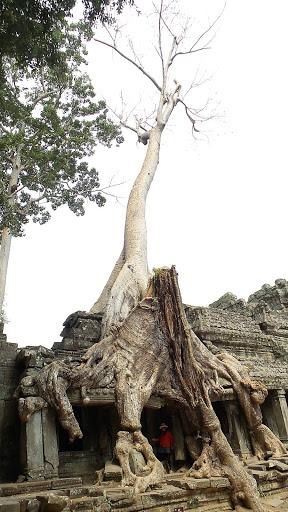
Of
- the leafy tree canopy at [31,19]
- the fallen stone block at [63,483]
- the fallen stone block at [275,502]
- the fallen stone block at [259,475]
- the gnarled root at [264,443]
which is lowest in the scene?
the fallen stone block at [275,502]

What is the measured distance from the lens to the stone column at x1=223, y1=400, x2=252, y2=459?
23.9 ft

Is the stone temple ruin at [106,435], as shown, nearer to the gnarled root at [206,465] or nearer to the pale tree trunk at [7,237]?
the gnarled root at [206,465]

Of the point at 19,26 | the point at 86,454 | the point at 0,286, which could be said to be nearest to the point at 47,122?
the point at 0,286

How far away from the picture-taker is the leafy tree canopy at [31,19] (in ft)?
14.0

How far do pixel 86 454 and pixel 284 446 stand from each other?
3741 millimetres

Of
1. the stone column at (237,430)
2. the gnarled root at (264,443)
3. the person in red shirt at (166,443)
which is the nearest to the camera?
the person in red shirt at (166,443)

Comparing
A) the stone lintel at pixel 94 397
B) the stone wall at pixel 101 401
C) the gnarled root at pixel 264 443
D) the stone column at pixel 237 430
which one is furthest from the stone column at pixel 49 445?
the gnarled root at pixel 264 443

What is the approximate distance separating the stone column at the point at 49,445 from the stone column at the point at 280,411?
16.0 feet

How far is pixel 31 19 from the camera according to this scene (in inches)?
189

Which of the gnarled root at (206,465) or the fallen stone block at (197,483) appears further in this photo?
the gnarled root at (206,465)

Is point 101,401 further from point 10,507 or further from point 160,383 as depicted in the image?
point 10,507

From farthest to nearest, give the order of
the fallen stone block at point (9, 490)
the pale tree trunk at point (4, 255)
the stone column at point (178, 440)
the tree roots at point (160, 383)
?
the pale tree trunk at point (4, 255) < the stone column at point (178, 440) < the tree roots at point (160, 383) < the fallen stone block at point (9, 490)

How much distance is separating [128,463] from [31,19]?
598 centimetres

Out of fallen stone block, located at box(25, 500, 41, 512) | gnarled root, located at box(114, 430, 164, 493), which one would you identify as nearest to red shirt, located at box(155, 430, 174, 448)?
gnarled root, located at box(114, 430, 164, 493)
